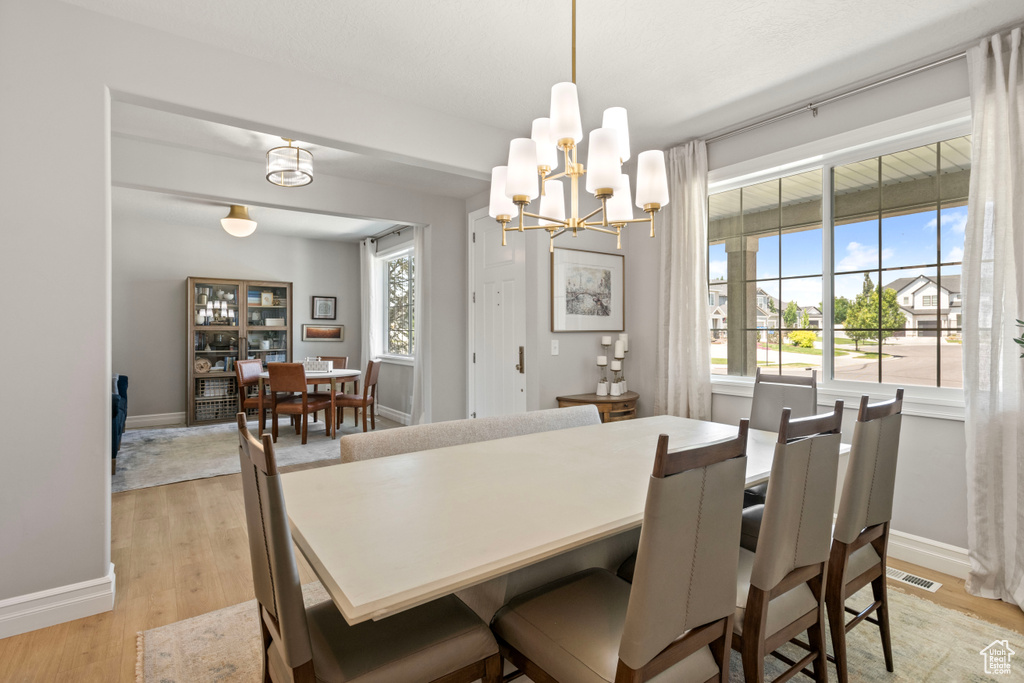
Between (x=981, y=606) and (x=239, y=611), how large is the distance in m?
3.28

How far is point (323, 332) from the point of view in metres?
7.65

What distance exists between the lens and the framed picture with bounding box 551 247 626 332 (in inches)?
153

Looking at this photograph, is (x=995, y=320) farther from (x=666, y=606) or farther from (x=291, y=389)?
(x=291, y=389)

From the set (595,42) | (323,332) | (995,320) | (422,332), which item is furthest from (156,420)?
(995,320)

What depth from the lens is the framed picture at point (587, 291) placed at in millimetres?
3891

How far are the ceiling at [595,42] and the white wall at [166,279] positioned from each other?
5.01 metres

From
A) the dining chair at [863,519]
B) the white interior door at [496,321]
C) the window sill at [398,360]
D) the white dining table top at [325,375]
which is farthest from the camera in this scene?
the window sill at [398,360]

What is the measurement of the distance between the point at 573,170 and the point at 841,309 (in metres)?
2.10

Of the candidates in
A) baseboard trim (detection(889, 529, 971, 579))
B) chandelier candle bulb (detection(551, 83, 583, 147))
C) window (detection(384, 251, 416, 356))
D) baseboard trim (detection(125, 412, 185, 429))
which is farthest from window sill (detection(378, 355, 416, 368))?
baseboard trim (detection(889, 529, 971, 579))

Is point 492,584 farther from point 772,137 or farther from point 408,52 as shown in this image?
point 772,137

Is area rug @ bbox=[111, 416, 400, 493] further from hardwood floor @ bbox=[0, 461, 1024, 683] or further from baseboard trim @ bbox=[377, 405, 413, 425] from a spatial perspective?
hardwood floor @ bbox=[0, 461, 1024, 683]

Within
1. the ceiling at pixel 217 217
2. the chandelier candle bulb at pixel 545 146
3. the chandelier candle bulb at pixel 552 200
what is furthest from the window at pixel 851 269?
the ceiling at pixel 217 217

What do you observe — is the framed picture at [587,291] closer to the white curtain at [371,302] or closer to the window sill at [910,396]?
the window sill at [910,396]

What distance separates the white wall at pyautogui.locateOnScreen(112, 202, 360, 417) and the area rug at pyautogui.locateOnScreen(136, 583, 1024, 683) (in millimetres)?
5439
